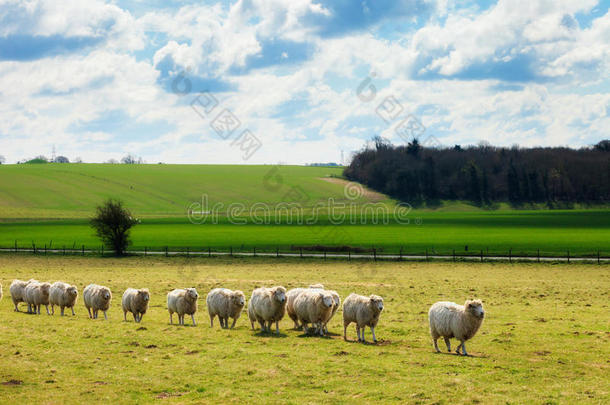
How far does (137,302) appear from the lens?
77.7 ft

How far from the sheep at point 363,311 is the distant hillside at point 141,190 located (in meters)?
103

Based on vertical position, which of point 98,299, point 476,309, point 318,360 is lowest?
point 318,360

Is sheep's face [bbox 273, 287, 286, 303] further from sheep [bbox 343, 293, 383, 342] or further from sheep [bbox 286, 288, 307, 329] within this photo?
sheep [bbox 343, 293, 383, 342]

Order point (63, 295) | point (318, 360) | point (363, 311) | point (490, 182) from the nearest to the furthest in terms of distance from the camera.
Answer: point (318, 360) < point (363, 311) < point (63, 295) < point (490, 182)

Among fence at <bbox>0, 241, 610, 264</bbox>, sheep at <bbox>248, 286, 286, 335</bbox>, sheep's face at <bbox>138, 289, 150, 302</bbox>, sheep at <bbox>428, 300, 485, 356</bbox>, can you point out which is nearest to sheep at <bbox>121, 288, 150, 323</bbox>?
sheep's face at <bbox>138, 289, 150, 302</bbox>

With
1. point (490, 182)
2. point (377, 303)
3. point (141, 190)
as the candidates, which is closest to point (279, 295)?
point (377, 303)

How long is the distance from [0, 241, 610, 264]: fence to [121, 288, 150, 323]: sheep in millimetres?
30962

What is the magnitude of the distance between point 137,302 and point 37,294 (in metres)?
5.75

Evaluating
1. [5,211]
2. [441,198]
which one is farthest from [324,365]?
[441,198]

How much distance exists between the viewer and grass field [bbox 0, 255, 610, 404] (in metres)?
13.2

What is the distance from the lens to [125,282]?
37.2 meters

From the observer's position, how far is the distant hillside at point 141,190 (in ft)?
405

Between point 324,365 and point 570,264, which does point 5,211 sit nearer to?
point 570,264

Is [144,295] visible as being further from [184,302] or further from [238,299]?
[238,299]
